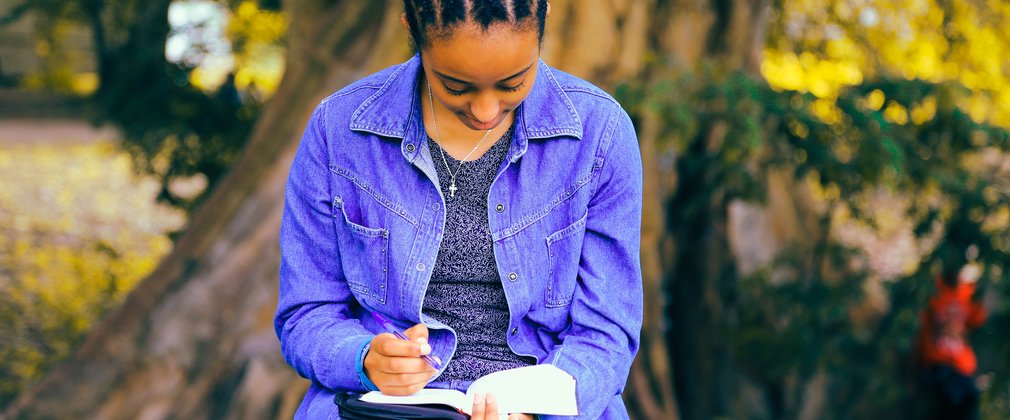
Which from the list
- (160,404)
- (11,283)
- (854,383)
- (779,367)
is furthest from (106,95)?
(854,383)

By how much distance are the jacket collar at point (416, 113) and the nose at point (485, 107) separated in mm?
182

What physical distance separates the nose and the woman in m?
0.13

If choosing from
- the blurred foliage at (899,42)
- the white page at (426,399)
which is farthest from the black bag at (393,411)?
the blurred foliage at (899,42)

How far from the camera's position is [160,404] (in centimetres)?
400

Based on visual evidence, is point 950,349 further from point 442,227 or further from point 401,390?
point 401,390

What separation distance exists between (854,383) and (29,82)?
7.08 metres

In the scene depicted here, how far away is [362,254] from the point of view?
2.06 m

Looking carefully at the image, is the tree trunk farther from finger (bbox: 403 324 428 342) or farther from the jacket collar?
finger (bbox: 403 324 428 342)

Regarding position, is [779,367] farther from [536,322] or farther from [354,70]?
[536,322]

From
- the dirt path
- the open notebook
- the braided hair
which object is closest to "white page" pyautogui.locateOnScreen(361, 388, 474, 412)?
the open notebook

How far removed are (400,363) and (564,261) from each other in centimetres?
40

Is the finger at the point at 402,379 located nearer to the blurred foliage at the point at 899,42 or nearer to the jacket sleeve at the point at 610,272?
the jacket sleeve at the point at 610,272

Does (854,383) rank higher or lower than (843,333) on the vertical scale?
lower

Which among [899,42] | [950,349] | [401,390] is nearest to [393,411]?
[401,390]
